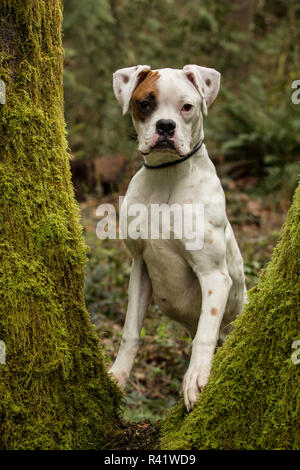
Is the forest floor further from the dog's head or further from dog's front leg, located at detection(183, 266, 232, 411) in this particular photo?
the dog's head

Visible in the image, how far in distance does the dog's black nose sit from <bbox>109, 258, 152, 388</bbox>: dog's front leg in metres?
0.91

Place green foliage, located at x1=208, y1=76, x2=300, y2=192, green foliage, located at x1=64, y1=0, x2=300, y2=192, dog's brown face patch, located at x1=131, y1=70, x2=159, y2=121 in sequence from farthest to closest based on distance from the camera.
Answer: green foliage, located at x1=64, y1=0, x2=300, y2=192 < green foliage, located at x1=208, y1=76, x2=300, y2=192 < dog's brown face patch, located at x1=131, y1=70, x2=159, y2=121

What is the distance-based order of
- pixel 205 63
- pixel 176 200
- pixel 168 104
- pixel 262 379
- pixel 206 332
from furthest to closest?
pixel 205 63 < pixel 176 200 < pixel 168 104 < pixel 206 332 < pixel 262 379

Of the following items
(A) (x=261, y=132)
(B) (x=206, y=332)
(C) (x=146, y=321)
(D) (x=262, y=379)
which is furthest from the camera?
(A) (x=261, y=132)

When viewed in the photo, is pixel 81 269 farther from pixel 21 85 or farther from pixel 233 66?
pixel 233 66

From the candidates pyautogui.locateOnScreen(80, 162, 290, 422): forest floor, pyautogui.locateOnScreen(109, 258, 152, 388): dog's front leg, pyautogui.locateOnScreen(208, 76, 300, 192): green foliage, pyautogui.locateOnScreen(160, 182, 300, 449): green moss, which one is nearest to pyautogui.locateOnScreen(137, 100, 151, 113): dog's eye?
pyautogui.locateOnScreen(109, 258, 152, 388): dog's front leg

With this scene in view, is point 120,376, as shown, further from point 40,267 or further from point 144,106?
point 144,106

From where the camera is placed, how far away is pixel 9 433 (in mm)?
2398

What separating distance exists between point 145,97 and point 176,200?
0.66 m

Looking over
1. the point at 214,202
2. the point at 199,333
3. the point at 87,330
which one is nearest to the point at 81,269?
the point at 87,330

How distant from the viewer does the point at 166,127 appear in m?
2.96

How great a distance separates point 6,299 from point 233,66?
11.3 metres

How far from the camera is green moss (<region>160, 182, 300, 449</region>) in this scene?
223 centimetres

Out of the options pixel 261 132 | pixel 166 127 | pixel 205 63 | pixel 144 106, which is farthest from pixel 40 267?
pixel 205 63
